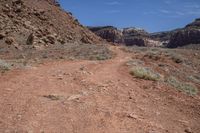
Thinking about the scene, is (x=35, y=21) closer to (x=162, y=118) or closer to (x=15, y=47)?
(x=15, y=47)

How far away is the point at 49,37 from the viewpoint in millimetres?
34719

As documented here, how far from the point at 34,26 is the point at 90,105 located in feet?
101

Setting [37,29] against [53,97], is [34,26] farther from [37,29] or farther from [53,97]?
[53,97]

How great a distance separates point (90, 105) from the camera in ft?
30.7

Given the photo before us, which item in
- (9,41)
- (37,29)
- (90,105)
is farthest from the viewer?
(37,29)

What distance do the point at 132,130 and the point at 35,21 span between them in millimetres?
34021

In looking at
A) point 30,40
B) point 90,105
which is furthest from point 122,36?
point 90,105

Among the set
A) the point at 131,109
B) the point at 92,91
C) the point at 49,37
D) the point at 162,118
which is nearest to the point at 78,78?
the point at 92,91

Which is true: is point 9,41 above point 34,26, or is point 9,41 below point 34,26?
below

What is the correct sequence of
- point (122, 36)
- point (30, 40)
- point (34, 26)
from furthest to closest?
1. point (122, 36)
2. point (34, 26)
3. point (30, 40)

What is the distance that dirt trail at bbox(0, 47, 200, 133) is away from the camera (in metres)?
7.91

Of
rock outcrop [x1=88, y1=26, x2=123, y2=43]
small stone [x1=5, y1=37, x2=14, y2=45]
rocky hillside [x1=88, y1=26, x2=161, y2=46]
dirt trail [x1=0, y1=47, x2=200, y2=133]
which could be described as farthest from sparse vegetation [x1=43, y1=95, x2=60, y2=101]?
rock outcrop [x1=88, y1=26, x2=123, y2=43]

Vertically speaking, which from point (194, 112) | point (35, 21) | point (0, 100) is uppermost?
point (35, 21)

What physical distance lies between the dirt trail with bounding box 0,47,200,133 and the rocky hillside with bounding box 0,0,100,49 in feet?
53.5
